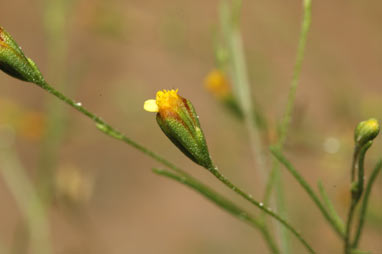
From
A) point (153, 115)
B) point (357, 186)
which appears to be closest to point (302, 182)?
point (357, 186)

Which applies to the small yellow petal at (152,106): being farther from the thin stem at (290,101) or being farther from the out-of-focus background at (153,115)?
the out-of-focus background at (153,115)

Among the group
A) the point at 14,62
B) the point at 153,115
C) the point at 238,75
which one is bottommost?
the point at 14,62

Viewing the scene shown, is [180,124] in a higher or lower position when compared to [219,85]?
lower

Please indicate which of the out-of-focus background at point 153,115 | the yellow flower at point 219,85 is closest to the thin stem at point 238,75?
the yellow flower at point 219,85

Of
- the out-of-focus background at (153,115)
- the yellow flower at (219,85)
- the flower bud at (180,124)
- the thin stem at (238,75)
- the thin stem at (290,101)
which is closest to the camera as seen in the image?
the flower bud at (180,124)

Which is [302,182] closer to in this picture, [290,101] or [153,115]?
[290,101]

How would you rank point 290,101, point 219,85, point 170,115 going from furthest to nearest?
point 219,85 → point 290,101 → point 170,115

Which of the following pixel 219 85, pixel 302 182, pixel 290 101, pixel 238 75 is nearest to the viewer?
pixel 302 182

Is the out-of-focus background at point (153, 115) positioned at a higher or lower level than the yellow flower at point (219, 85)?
higher
